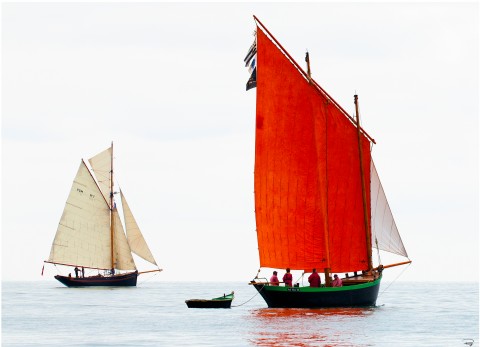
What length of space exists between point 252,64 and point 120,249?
65481mm

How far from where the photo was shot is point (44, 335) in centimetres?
5688

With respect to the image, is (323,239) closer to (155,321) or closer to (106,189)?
(155,321)

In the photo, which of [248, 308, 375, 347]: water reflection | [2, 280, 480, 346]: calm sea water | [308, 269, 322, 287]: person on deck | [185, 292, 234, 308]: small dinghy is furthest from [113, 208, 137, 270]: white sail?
[308, 269, 322, 287]: person on deck

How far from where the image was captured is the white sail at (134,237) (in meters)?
120

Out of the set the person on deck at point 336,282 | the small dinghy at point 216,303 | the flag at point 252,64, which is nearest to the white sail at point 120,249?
the small dinghy at point 216,303

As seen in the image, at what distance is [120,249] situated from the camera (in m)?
126

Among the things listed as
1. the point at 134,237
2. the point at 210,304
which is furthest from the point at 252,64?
the point at 134,237

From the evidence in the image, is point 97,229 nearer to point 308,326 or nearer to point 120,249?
point 120,249

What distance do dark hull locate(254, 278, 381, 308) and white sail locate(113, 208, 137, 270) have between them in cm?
6183

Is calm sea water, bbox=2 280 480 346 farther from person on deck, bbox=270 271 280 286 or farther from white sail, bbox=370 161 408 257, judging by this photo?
white sail, bbox=370 161 408 257

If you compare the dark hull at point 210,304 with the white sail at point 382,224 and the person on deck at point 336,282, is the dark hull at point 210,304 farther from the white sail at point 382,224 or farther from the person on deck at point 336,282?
the white sail at point 382,224

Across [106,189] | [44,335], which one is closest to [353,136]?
[44,335]

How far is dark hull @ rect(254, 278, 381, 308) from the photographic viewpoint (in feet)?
206

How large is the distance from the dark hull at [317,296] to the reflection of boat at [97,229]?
186ft
